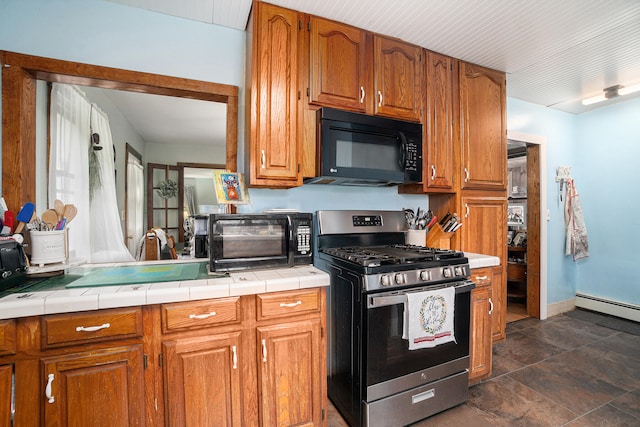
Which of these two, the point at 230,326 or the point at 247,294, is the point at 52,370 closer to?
the point at 230,326

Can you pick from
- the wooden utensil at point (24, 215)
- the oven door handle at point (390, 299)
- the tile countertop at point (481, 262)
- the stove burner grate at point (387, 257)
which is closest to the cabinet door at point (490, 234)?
the tile countertop at point (481, 262)

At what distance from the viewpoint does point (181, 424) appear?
4.18 ft

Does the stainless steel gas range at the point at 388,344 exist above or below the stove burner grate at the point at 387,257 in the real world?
below

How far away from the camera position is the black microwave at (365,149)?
1805 mm

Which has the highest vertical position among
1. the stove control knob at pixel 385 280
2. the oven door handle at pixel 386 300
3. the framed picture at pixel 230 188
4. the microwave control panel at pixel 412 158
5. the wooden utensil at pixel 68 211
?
the microwave control panel at pixel 412 158

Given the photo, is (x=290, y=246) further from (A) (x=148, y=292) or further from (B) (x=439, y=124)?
(B) (x=439, y=124)

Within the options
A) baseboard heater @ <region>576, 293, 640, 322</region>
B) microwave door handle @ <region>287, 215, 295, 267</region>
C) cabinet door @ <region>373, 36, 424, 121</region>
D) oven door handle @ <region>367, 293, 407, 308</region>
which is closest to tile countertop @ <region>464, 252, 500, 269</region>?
oven door handle @ <region>367, 293, 407, 308</region>

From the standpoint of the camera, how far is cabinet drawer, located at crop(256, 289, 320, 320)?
4.59ft

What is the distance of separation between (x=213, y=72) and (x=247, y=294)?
Result: 1485mm

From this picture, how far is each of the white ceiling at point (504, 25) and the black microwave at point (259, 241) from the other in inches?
51.0

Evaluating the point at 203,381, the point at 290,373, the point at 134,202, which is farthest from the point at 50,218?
the point at 134,202

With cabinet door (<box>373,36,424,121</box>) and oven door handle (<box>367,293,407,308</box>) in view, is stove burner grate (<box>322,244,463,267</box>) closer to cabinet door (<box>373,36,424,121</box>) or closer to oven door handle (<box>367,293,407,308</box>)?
oven door handle (<box>367,293,407,308</box>)

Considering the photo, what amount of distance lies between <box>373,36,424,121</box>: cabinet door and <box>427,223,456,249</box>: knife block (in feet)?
2.96

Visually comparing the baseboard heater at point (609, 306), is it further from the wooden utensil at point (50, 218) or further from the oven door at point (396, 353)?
the wooden utensil at point (50, 218)
